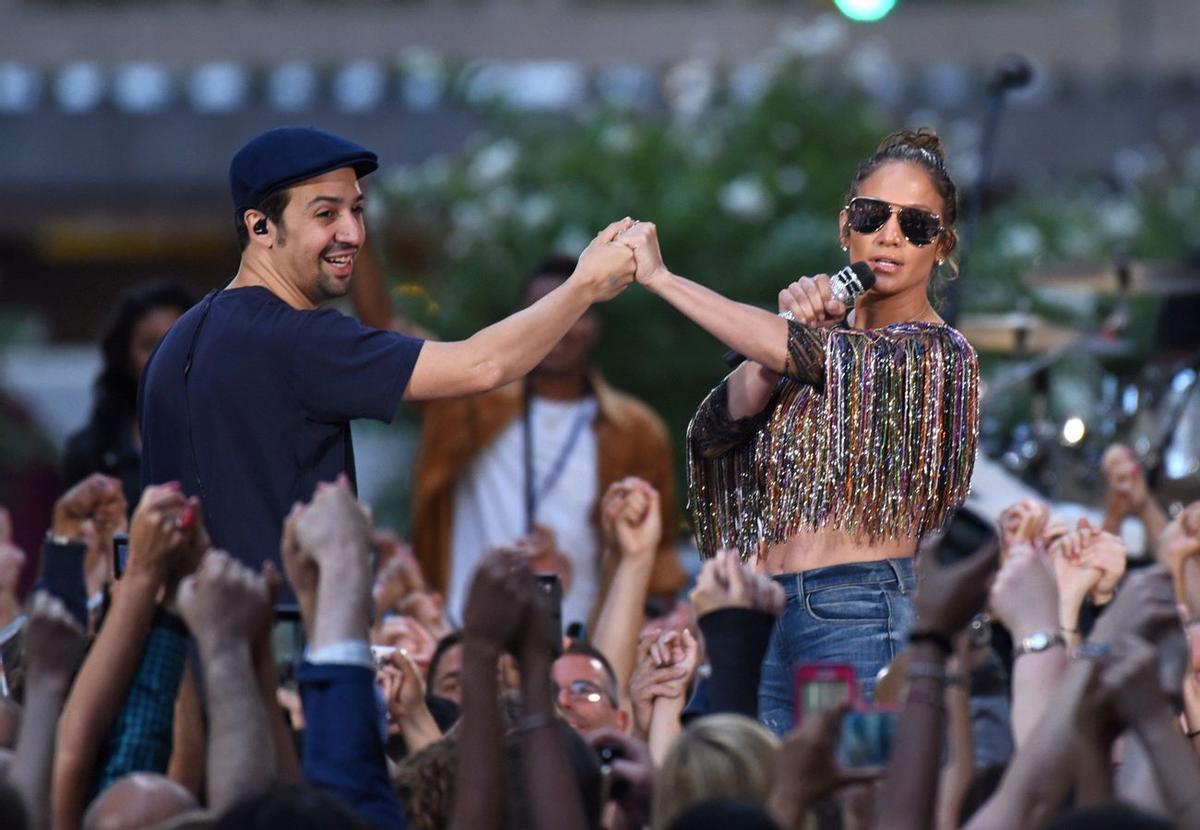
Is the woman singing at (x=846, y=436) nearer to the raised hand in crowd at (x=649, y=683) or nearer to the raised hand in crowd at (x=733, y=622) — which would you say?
the raised hand in crowd at (x=649, y=683)

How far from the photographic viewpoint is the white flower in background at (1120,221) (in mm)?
12841

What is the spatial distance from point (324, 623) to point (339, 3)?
18814 millimetres

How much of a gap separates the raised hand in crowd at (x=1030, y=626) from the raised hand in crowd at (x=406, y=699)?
1.38 metres

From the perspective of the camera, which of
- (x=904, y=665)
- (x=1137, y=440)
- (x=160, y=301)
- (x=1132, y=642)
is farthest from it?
(x=1137, y=440)

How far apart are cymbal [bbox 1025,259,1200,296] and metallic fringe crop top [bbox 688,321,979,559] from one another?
4.02 metres

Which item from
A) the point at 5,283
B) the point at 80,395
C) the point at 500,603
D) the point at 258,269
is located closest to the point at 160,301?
the point at 258,269

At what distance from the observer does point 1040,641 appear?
361cm

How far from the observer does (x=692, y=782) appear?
134 inches

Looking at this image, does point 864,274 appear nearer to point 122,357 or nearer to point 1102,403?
point 122,357

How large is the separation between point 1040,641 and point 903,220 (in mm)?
1225

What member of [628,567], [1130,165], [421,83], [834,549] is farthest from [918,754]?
[421,83]

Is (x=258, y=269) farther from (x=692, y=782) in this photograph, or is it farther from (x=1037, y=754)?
(x=1037, y=754)

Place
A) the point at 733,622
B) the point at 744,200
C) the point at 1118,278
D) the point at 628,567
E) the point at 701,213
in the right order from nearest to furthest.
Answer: the point at 733,622
the point at 628,567
the point at 1118,278
the point at 701,213
the point at 744,200

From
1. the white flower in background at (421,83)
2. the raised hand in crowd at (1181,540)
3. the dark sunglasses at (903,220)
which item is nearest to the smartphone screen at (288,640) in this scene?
the dark sunglasses at (903,220)
